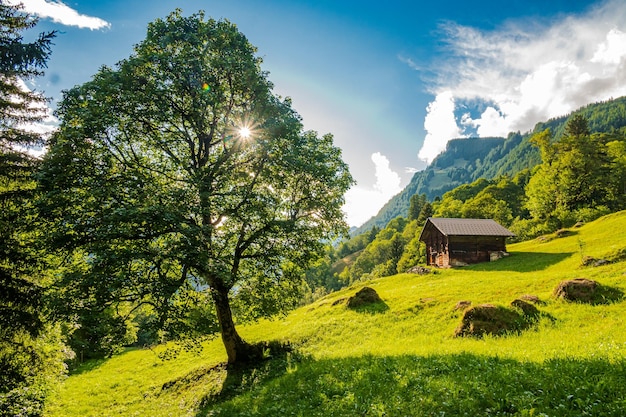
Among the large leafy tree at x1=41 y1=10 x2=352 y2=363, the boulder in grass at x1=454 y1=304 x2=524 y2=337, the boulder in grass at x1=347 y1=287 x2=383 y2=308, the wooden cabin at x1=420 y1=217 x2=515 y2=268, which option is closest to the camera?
the large leafy tree at x1=41 y1=10 x2=352 y2=363

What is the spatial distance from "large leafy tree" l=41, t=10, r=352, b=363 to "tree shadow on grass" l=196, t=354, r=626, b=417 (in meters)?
5.48

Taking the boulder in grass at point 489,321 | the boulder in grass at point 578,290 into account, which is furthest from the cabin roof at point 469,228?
the boulder in grass at point 489,321

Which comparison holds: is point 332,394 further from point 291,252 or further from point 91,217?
point 91,217

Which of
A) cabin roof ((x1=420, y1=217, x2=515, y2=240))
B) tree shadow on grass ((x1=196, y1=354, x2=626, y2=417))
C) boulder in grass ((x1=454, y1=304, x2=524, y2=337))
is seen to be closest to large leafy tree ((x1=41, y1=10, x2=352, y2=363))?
tree shadow on grass ((x1=196, y1=354, x2=626, y2=417))

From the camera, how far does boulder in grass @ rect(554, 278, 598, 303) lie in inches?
707

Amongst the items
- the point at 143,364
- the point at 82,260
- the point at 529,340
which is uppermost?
the point at 82,260

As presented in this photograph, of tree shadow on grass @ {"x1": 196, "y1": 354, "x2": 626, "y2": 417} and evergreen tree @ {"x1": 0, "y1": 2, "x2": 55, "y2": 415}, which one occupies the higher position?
evergreen tree @ {"x1": 0, "y1": 2, "x2": 55, "y2": 415}

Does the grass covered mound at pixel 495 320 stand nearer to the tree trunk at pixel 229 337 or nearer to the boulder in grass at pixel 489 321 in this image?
the boulder in grass at pixel 489 321

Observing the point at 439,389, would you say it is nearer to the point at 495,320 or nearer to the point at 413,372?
the point at 413,372

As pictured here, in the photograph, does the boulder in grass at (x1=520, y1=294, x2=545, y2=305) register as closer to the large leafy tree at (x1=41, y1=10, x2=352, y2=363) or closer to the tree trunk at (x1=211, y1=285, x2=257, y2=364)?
the large leafy tree at (x1=41, y1=10, x2=352, y2=363)

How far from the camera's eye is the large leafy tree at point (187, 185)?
43.1ft

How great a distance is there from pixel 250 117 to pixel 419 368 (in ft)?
49.5

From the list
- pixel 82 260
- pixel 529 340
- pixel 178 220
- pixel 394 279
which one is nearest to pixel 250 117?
pixel 178 220

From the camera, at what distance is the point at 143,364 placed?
32062mm
